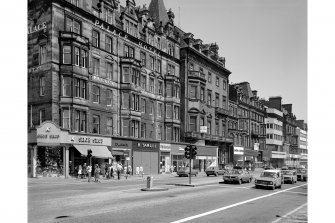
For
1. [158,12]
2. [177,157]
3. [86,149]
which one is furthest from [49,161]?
[158,12]

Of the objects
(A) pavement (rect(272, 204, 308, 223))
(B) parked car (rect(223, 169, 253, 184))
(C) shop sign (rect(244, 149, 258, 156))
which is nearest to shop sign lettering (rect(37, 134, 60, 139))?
(B) parked car (rect(223, 169, 253, 184))

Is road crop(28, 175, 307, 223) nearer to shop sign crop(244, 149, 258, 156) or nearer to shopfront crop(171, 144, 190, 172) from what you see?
shopfront crop(171, 144, 190, 172)

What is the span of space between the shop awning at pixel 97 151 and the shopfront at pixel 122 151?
1620mm

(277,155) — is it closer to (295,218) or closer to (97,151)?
(97,151)

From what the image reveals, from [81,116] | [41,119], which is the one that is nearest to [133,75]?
[81,116]

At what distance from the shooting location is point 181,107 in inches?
2096

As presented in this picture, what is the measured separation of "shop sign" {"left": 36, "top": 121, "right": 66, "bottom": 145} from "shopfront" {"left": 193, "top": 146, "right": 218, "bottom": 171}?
87.9 feet

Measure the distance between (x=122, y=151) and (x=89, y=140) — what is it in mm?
5820

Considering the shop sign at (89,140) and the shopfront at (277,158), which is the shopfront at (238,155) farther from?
the shop sign at (89,140)

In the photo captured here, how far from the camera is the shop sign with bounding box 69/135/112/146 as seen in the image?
110 ft

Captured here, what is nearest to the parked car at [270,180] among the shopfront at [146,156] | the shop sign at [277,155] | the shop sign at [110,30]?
the shopfront at [146,156]

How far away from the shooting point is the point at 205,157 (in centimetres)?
5647
